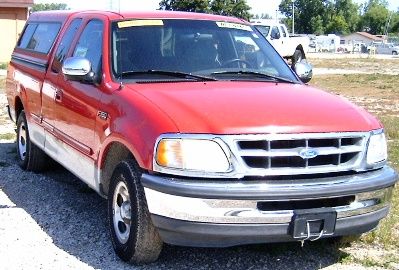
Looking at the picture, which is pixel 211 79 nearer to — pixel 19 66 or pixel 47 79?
pixel 47 79

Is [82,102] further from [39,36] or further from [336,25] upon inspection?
[336,25]

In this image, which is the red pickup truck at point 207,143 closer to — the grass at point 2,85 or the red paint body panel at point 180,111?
the red paint body panel at point 180,111

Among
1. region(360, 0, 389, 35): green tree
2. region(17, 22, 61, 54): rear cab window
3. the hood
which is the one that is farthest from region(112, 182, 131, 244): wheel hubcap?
region(360, 0, 389, 35): green tree

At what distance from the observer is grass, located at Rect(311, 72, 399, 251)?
5148 millimetres

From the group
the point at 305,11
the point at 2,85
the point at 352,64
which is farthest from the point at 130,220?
the point at 305,11

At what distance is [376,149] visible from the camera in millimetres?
4395

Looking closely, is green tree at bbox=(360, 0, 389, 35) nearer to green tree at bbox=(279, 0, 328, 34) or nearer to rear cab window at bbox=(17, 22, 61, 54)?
green tree at bbox=(279, 0, 328, 34)

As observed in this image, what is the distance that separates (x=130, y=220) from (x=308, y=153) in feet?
4.25

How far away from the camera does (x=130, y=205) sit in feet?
14.3

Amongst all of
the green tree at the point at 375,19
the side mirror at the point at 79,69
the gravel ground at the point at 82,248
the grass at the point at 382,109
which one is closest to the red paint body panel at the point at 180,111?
the side mirror at the point at 79,69

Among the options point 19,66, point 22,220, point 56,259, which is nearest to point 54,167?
point 19,66

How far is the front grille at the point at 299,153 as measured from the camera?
394 cm

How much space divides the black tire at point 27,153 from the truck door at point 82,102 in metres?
1.37

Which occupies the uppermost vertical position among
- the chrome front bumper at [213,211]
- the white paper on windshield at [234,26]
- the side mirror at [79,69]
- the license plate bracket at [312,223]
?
the white paper on windshield at [234,26]
